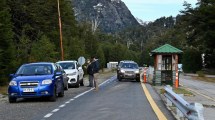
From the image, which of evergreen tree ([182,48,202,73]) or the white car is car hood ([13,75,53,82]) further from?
evergreen tree ([182,48,202,73])

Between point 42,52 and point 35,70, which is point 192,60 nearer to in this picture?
point 42,52

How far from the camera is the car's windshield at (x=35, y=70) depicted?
2086 cm

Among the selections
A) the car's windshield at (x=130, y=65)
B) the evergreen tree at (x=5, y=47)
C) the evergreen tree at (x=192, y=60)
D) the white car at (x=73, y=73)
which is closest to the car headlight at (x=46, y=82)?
the white car at (x=73, y=73)

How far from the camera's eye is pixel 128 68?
4522 centimetres

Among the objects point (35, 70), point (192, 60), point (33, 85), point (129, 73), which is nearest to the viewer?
point (33, 85)

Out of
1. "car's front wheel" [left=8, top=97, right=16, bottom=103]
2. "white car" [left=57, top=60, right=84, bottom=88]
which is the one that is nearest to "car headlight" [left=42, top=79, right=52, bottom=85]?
"car's front wheel" [left=8, top=97, right=16, bottom=103]

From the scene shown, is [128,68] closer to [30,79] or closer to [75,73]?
[75,73]

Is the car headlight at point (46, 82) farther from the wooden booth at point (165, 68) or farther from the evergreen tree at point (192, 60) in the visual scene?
the evergreen tree at point (192, 60)

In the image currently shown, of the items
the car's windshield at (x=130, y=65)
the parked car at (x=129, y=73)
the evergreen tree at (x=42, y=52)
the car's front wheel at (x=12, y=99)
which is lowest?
the car's front wheel at (x=12, y=99)

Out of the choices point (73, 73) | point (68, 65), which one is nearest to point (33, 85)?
point (73, 73)

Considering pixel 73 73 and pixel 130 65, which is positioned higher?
pixel 130 65

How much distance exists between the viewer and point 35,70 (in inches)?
827

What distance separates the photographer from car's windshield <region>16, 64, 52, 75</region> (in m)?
20.9

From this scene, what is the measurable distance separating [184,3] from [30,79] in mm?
84026
